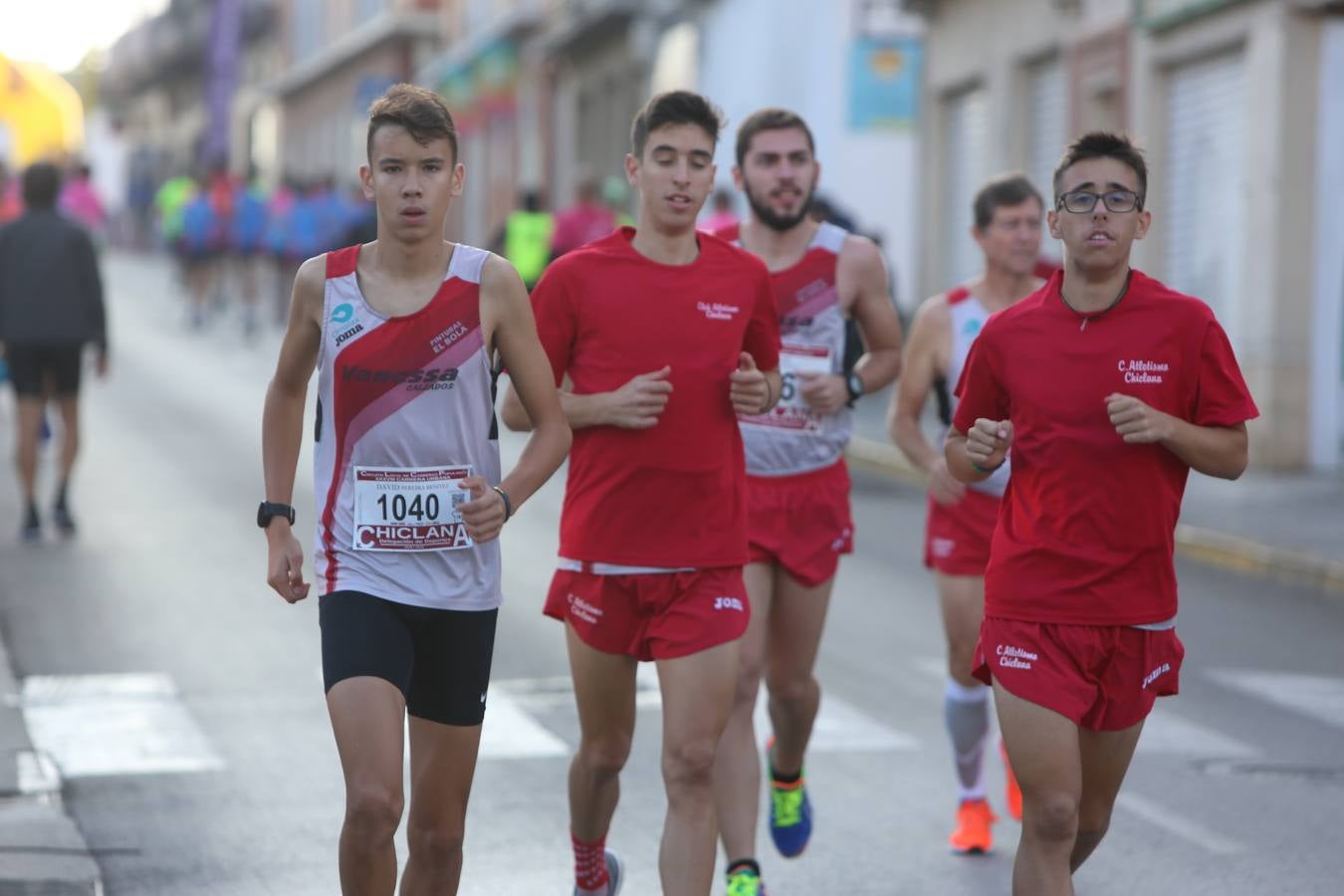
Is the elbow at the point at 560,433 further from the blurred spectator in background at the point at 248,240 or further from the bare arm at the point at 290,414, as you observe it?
the blurred spectator in background at the point at 248,240

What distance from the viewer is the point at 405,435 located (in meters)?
5.10

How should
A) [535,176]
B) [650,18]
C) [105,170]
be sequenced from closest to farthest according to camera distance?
1. [650,18]
2. [535,176]
3. [105,170]

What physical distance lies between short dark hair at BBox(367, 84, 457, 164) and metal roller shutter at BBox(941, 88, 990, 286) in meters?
22.2

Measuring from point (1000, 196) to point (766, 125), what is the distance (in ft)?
3.08

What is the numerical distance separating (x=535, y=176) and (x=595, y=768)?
138 ft

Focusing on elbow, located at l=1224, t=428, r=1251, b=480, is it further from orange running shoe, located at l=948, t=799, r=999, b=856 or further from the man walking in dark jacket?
the man walking in dark jacket

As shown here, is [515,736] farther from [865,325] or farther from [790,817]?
[865,325]

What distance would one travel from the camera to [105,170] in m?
65.4

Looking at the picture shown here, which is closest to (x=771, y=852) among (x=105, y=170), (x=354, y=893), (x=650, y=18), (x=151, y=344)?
(x=354, y=893)

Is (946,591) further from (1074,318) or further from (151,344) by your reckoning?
(151,344)

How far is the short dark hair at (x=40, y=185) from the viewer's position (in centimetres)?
1395

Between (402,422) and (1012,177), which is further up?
(1012,177)

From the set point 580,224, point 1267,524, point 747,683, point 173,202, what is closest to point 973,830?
point 747,683

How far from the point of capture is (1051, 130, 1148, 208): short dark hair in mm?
5234
